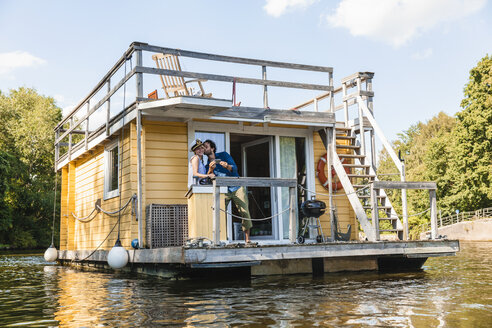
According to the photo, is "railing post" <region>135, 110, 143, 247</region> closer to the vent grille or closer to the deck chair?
the vent grille

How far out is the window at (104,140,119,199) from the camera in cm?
1002

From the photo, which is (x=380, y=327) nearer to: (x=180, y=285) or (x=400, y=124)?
(x=180, y=285)

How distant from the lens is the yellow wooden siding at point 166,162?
28.4 feet

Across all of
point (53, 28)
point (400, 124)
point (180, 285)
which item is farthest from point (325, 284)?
point (400, 124)

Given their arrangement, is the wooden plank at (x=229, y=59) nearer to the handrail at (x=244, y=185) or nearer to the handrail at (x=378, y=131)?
the handrail at (x=378, y=131)

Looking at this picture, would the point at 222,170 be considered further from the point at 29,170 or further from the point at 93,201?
the point at 29,170

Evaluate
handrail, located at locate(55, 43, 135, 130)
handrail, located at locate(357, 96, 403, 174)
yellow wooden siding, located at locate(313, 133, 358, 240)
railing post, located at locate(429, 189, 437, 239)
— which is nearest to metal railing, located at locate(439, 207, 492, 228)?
yellow wooden siding, located at locate(313, 133, 358, 240)

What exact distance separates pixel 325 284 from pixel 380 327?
299 cm

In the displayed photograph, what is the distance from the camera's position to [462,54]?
38.2 metres

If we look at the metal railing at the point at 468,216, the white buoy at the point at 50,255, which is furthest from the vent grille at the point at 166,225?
the metal railing at the point at 468,216

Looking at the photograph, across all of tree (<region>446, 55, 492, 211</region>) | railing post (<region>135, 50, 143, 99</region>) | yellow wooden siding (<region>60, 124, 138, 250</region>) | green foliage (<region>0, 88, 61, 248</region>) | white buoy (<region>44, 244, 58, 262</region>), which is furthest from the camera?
green foliage (<region>0, 88, 61, 248</region>)

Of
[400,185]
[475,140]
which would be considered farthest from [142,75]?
[475,140]

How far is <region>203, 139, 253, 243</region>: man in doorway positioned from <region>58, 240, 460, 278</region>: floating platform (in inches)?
26.3

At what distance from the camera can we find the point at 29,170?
31938 mm
